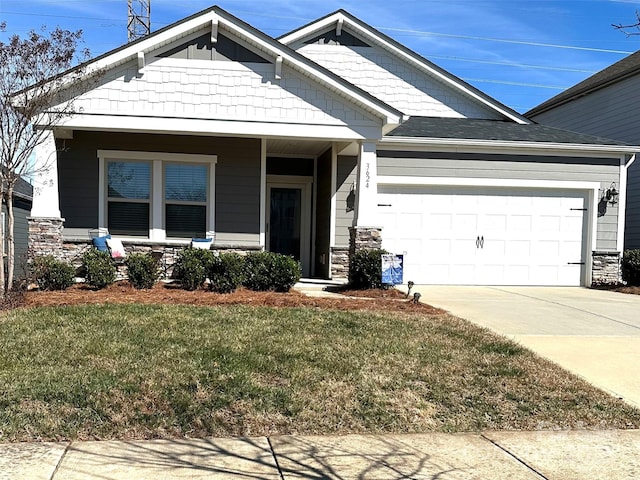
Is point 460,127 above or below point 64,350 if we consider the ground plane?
above

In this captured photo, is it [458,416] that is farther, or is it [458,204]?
[458,204]

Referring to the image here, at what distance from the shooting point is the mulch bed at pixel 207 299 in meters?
8.58

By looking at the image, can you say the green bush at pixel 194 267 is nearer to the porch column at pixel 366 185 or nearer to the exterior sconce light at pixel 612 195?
the porch column at pixel 366 185

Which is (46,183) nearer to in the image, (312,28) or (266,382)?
(266,382)

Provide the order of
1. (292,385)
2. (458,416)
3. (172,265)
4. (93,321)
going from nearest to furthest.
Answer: (458,416) → (292,385) → (93,321) → (172,265)

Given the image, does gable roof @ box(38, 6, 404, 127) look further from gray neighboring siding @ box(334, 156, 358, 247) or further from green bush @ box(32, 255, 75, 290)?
green bush @ box(32, 255, 75, 290)

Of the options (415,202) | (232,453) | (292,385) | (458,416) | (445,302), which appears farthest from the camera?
(415,202)

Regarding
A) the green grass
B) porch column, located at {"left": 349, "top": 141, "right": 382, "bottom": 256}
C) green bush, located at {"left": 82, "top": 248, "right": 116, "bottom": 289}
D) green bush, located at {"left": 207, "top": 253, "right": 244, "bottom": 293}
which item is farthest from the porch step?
green bush, located at {"left": 82, "top": 248, "right": 116, "bottom": 289}

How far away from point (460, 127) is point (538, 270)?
4215mm

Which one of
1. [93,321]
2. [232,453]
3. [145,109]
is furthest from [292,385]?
[145,109]

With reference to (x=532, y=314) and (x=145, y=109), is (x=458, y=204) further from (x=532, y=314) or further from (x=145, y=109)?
(x=145, y=109)

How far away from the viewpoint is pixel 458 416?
14.9ft

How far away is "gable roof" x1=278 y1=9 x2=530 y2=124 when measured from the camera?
15.2 metres

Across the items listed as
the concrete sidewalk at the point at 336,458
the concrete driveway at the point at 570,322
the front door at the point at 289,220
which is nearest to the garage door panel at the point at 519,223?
the concrete driveway at the point at 570,322
